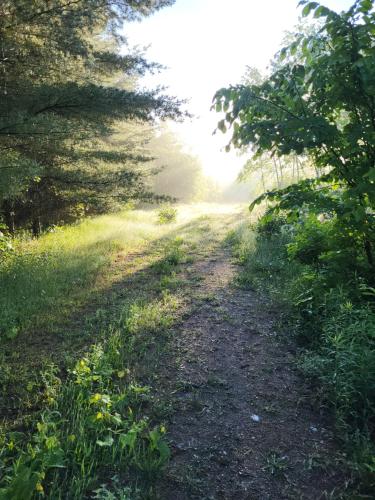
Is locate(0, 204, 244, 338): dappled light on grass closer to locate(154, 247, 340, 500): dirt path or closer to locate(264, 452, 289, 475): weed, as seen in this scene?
locate(154, 247, 340, 500): dirt path

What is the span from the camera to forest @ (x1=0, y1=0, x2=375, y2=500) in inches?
107

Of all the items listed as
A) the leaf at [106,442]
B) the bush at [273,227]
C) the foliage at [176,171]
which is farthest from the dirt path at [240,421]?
the foliage at [176,171]

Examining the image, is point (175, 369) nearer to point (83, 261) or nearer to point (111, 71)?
point (83, 261)

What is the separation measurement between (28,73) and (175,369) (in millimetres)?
7405

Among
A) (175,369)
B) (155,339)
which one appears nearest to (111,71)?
(155,339)

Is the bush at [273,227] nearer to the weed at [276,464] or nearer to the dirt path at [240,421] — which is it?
the dirt path at [240,421]

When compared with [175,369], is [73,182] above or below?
above

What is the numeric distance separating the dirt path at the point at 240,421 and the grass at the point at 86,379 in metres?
0.24

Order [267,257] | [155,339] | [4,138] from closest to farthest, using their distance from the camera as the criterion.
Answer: [155,339] < [4,138] < [267,257]

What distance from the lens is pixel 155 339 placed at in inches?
183

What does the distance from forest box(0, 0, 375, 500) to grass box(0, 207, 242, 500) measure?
2 centimetres

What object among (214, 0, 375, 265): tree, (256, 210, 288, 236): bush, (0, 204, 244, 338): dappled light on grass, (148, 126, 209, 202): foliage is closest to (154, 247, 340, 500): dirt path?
(214, 0, 375, 265): tree

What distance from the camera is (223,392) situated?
3.66 metres

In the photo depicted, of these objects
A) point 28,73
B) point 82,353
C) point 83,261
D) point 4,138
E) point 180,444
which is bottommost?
point 180,444
